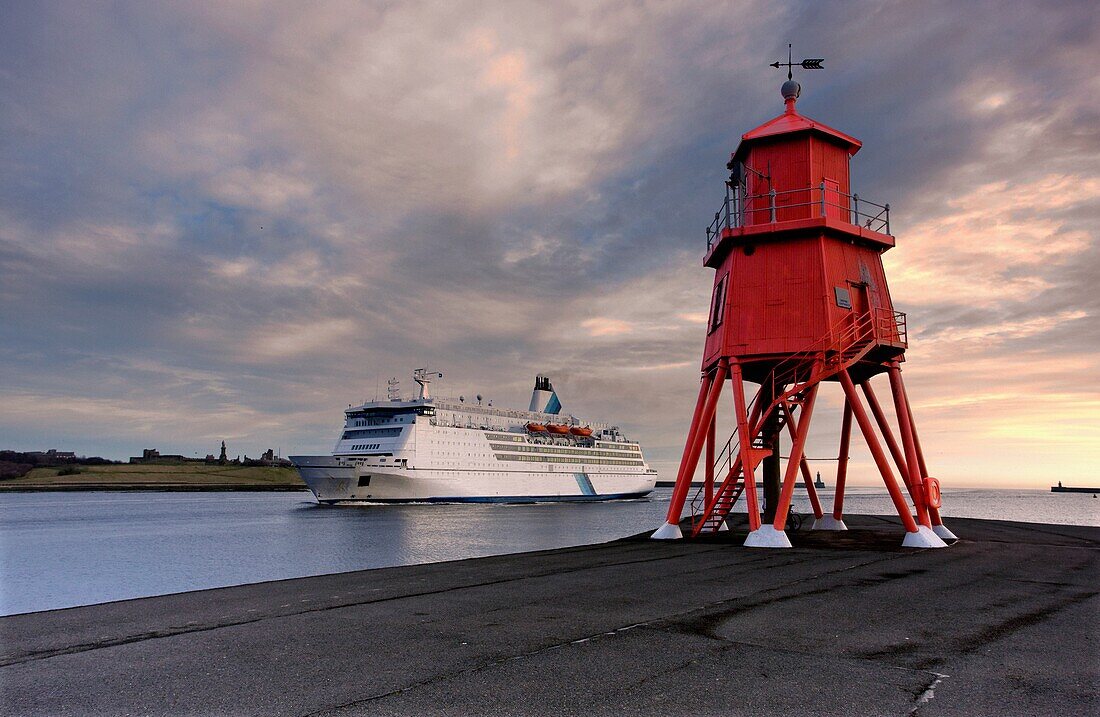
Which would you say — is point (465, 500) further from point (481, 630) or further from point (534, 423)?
point (481, 630)

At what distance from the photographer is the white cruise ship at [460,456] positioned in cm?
6119

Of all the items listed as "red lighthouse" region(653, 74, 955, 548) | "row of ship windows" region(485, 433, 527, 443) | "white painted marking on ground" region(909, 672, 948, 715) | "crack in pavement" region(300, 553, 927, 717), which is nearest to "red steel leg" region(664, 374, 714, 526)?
"red lighthouse" region(653, 74, 955, 548)

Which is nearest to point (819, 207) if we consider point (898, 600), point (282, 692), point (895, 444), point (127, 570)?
point (895, 444)

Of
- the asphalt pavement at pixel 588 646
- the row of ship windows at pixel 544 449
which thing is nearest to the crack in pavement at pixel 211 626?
the asphalt pavement at pixel 588 646

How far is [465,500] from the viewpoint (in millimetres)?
68250

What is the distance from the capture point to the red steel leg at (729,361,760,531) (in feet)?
56.3

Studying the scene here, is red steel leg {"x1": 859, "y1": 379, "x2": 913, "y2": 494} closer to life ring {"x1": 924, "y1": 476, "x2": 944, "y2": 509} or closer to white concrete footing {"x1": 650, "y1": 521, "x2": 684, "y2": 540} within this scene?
life ring {"x1": 924, "y1": 476, "x2": 944, "y2": 509}

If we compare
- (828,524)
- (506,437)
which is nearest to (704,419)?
(828,524)

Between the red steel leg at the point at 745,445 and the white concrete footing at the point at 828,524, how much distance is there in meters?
7.44

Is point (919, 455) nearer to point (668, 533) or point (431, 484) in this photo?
point (668, 533)

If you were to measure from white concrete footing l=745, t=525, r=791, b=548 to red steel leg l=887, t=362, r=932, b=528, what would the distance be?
3.93 metres

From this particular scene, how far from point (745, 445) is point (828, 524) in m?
8.19

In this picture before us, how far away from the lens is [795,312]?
1802cm

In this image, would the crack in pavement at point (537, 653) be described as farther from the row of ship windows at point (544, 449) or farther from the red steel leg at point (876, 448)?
the row of ship windows at point (544, 449)
